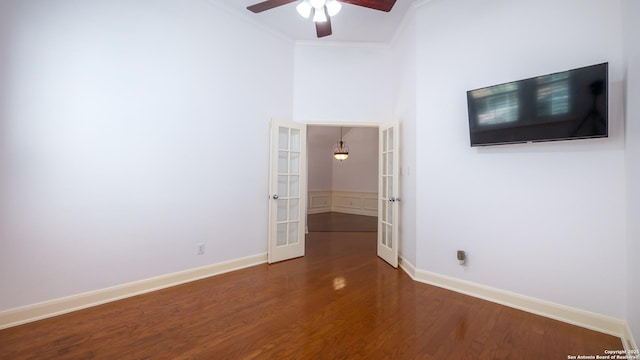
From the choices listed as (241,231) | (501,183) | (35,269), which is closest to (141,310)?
(35,269)

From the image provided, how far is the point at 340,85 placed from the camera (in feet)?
13.3

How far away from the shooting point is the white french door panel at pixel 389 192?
3.54 metres

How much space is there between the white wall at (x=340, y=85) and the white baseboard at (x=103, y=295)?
2.45 m

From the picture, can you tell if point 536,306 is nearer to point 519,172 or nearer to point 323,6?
point 519,172

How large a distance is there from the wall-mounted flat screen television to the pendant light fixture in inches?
201

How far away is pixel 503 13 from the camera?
2559mm

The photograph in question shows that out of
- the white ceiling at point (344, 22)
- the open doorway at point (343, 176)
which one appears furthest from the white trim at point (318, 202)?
the white ceiling at point (344, 22)

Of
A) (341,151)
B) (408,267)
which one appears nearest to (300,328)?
(408,267)

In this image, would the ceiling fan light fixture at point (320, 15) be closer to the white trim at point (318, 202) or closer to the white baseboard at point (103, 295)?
the white baseboard at point (103, 295)

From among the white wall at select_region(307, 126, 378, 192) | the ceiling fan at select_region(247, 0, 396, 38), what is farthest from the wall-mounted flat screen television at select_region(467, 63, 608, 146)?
the white wall at select_region(307, 126, 378, 192)

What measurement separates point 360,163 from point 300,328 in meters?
6.93

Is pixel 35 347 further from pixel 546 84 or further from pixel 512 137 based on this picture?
pixel 546 84

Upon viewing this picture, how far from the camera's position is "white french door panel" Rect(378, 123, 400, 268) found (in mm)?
3543

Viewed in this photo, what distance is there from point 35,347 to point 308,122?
350 cm
